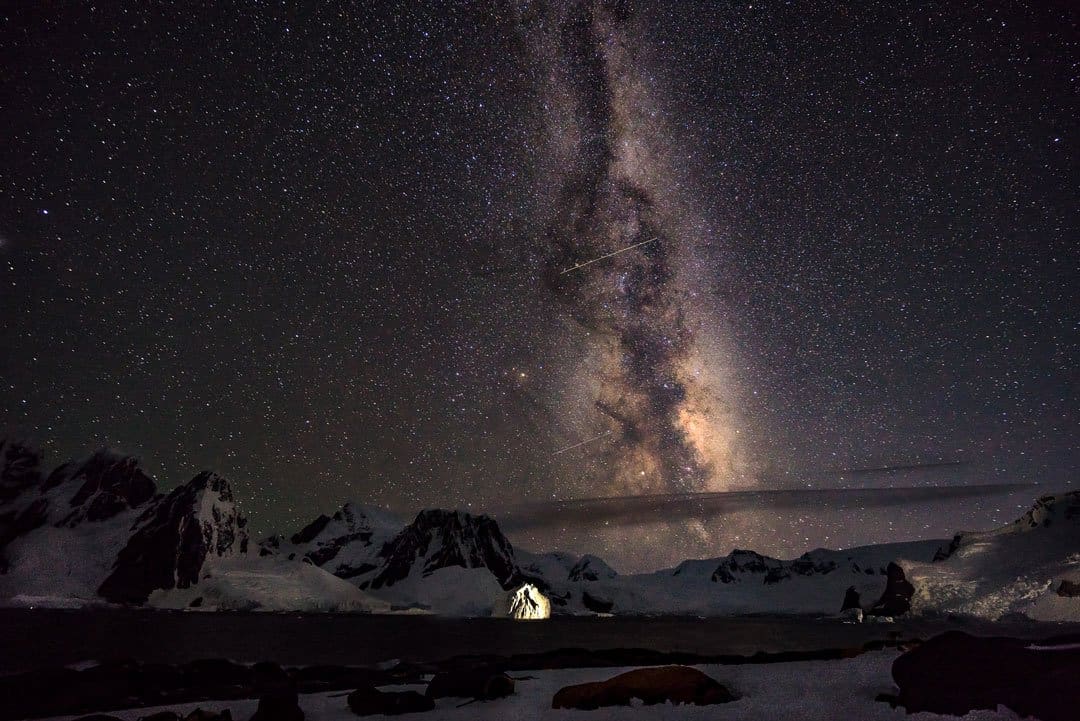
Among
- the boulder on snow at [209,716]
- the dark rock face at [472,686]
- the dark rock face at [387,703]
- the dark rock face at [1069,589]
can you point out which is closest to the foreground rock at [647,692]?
the dark rock face at [472,686]

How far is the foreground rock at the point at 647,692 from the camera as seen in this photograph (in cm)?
1042

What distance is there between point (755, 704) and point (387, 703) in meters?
6.69

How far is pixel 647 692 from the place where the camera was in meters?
10.6

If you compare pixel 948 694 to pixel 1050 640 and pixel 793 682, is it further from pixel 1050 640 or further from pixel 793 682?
pixel 1050 640

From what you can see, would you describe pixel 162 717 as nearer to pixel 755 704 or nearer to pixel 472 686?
pixel 472 686

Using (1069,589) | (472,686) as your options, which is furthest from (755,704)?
(1069,589)

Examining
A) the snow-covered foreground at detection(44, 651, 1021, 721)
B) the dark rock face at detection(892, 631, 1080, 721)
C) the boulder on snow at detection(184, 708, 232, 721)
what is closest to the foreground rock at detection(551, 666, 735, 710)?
the snow-covered foreground at detection(44, 651, 1021, 721)

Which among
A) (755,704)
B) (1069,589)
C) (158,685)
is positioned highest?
(755,704)

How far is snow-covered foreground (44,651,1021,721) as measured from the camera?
9047 mm

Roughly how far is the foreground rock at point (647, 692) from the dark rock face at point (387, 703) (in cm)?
253

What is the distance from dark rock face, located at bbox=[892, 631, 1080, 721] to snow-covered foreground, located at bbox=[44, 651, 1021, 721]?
0.95ft

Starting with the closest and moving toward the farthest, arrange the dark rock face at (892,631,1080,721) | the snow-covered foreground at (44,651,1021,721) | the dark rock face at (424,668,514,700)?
1. the dark rock face at (892,631,1080,721)
2. the snow-covered foreground at (44,651,1021,721)
3. the dark rock face at (424,668,514,700)

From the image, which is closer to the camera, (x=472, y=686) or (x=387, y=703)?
(x=387, y=703)

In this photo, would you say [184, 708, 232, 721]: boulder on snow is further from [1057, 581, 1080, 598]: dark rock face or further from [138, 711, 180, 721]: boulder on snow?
[1057, 581, 1080, 598]: dark rock face
